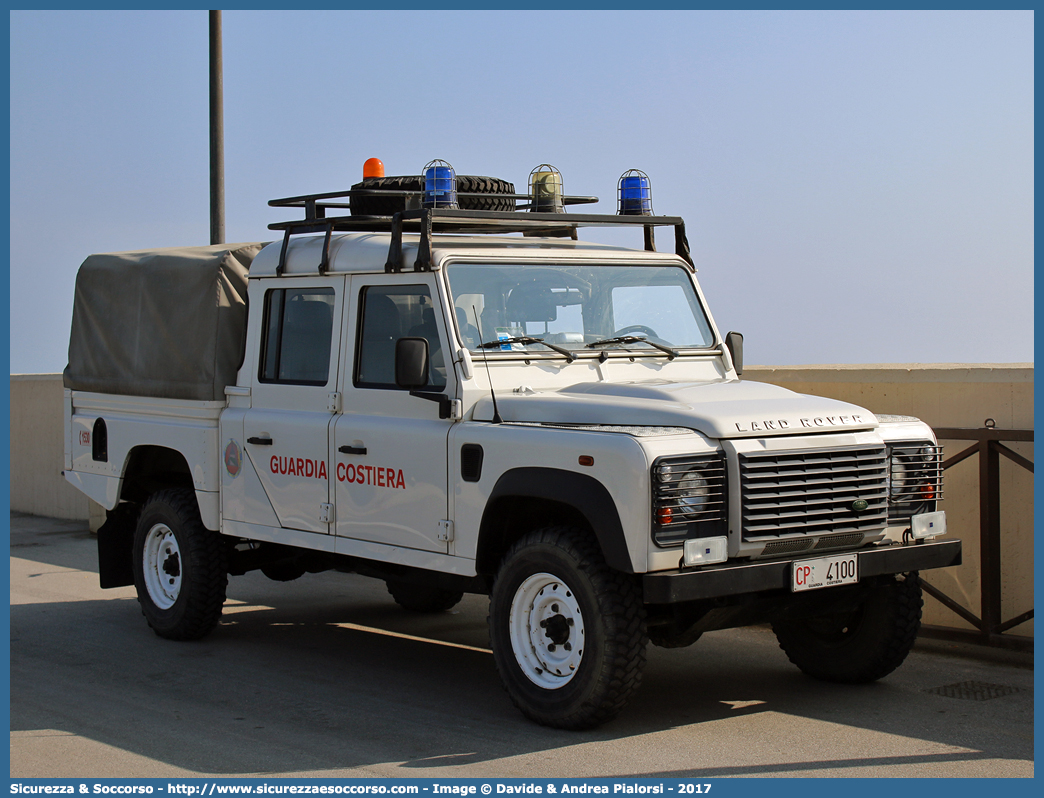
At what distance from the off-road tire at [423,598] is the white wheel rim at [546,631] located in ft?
10.5

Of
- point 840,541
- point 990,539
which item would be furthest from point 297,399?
point 990,539

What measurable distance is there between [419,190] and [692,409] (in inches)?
126

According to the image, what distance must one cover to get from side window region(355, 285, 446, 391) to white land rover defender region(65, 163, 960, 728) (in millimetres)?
15

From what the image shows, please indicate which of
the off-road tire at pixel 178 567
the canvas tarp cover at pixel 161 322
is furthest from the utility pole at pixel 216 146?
the off-road tire at pixel 178 567

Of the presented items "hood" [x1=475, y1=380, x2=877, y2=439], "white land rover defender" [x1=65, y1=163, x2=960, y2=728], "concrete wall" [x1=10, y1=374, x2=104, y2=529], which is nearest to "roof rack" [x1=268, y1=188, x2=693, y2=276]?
"white land rover defender" [x1=65, y1=163, x2=960, y2=728]

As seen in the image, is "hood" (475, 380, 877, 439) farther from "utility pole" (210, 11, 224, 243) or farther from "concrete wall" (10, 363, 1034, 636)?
"utility pole" (210, 11, 224, 243)

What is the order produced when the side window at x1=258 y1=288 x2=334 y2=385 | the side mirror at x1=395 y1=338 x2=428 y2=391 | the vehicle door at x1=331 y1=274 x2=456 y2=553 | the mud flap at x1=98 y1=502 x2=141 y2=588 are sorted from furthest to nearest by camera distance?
the mud flap at x1=98 y1=502 x2=141 y2=588
the side window at x1=258 y1=288 x2=334 y2=385
the vehicle door at x1=331 y1=274 x2=456 y2=553
the side mirror at x1=395 y1=338 x2=428 y2=391

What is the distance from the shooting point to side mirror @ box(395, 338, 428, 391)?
21.4ft

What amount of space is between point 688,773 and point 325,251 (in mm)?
3791

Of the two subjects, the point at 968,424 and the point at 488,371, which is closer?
the point at 488,371

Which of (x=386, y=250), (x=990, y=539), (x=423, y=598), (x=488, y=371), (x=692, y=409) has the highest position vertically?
(x=386, y=250)

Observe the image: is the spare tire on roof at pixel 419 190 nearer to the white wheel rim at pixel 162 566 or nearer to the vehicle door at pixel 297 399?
→ the vehicle door at pixel 297 399

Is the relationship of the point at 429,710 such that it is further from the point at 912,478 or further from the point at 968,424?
the point at 968,424

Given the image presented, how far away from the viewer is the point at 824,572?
6.16m
